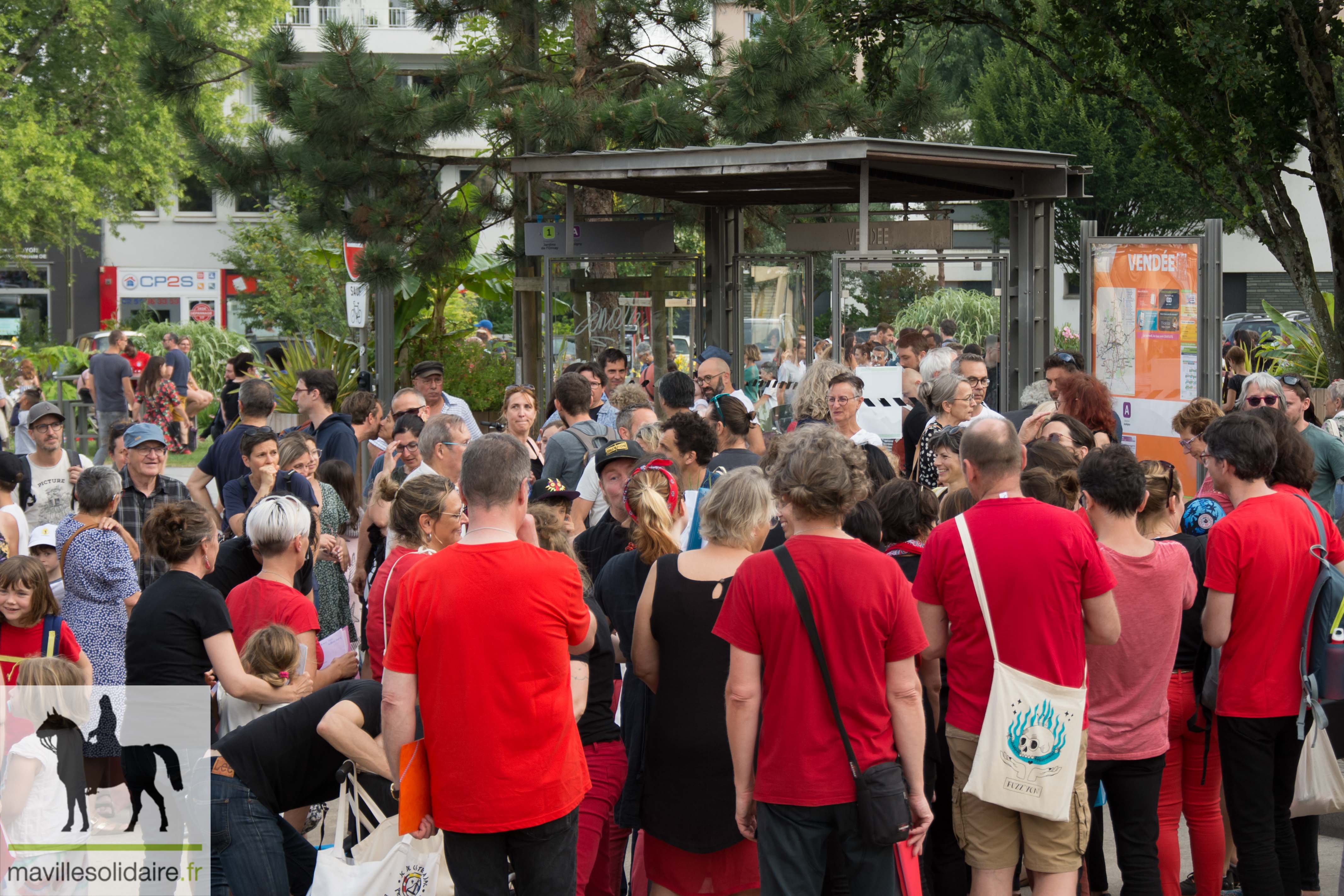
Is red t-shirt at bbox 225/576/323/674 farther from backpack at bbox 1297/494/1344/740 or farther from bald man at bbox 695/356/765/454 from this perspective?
bald man at bbox 695/356/765/454

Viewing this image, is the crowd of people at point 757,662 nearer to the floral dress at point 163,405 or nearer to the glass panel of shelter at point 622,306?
the glass panel of shelter at point 622,306

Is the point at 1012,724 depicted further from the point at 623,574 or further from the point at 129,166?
the point at 129,166

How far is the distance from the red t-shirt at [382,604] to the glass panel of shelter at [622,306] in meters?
7.47

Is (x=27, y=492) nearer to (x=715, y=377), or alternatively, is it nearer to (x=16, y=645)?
(x=16, y=645)

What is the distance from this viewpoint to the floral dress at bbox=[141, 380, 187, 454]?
59.8ft

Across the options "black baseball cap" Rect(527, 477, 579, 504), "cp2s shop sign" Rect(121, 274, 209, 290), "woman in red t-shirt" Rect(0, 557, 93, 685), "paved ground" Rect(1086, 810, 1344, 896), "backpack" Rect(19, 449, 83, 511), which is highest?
"cp2s shop sign" Rect(121, 274, 209, 290)

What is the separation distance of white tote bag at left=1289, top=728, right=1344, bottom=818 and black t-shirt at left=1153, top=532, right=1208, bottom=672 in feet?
1.54

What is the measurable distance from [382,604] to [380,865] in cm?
126

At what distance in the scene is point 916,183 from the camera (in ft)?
40.3

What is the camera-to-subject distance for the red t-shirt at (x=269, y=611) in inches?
186

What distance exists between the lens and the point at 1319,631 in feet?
14.8

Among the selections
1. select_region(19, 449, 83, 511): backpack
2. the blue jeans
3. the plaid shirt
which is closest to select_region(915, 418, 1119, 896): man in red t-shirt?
the blue jeans

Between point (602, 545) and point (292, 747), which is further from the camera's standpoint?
point (602, 545)

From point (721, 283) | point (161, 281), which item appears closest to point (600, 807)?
point (721, 283)
